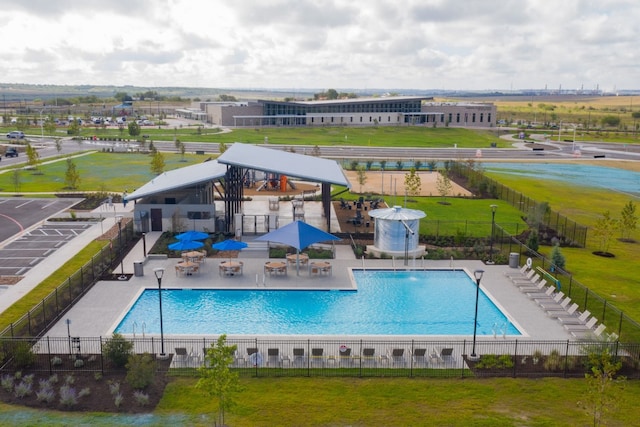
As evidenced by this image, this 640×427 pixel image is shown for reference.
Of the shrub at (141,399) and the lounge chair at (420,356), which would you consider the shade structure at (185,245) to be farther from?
the lounge chair at (420,356)

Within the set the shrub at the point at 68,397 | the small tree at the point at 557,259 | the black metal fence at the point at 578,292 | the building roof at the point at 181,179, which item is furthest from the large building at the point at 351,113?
the shrub at the point at 68,397

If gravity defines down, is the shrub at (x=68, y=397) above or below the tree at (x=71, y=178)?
below

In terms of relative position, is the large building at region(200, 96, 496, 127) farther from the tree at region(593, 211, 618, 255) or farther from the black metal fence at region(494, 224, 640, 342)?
the tree at region(593, 211, 618, 255)

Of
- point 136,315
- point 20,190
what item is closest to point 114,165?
point 20,190

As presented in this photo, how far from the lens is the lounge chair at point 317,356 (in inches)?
842

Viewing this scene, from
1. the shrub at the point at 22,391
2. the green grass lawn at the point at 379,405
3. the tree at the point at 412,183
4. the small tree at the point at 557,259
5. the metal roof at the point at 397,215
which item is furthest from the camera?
the tree at the point at 412,183

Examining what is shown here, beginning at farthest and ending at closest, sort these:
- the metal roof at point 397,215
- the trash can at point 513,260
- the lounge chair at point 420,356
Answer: the metal roof at point 397,215, the trash can at point 513,260, the lounge chair at point 420,356

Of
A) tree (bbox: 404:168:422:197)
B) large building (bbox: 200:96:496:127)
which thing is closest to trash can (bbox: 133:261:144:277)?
tree (bbox: 404:168:422:197)

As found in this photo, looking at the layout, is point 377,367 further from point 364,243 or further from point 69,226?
point 69,226

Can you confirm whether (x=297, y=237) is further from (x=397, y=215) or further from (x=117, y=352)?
(x=117, y=352)

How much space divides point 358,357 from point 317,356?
62.7 inches

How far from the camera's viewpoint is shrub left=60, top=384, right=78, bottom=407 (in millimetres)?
18109

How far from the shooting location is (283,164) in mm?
42250

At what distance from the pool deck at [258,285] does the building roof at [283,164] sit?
514cm
